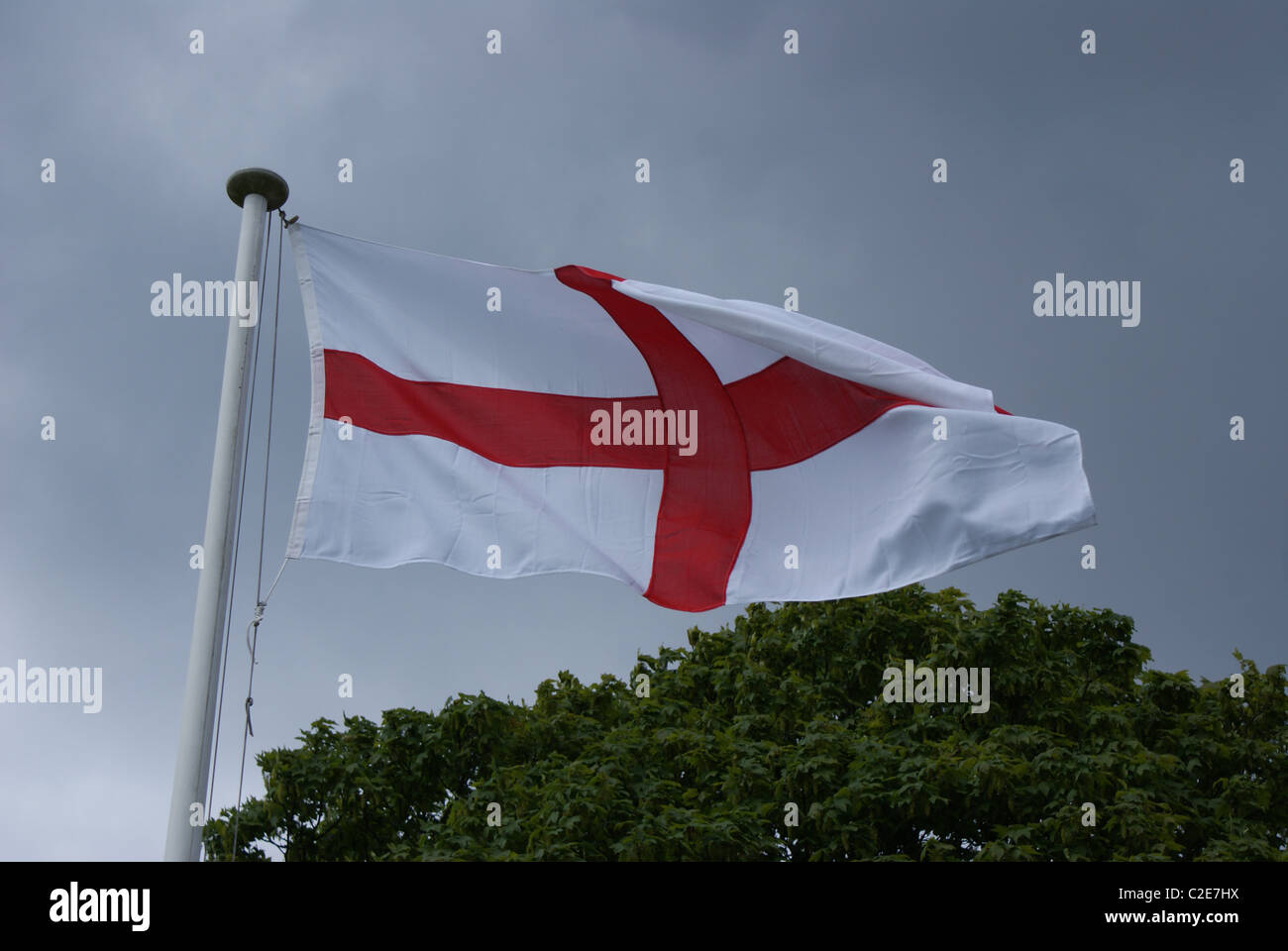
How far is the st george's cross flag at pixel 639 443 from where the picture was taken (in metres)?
7.63

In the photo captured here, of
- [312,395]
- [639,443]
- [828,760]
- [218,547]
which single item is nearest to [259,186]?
[312,395]

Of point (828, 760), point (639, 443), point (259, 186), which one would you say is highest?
point (259, 186)

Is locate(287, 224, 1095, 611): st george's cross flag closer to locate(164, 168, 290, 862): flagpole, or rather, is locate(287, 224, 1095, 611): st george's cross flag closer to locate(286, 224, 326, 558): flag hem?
locate(286, 224, 326, 558): flag hem

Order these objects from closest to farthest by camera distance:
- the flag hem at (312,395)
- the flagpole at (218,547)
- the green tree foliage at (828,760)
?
the flagpole at (218,547), the flag hem at (312,395), the green tree foliage at (828,760)

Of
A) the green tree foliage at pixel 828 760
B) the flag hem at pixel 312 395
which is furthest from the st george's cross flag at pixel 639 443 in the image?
the green tree foliage at pixel 828 760

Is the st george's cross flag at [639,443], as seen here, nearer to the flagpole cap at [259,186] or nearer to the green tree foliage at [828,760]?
the flagpole cap at [259,186]

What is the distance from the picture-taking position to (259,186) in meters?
7.41

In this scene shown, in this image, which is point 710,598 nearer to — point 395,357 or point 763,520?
point 763,520

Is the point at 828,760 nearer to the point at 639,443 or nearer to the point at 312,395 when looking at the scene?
the point at 639,443

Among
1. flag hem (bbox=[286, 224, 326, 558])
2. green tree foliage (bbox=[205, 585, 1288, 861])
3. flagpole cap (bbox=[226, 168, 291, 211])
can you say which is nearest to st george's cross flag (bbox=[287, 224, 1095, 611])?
flag hem (bbox=[286, 224, 326, 558])

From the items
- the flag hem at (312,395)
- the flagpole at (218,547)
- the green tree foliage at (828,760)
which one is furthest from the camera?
the green tree foliage at (828,760)

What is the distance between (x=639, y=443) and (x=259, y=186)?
2.74 metres
